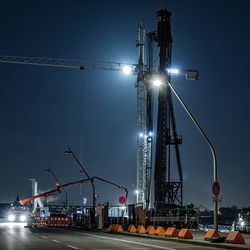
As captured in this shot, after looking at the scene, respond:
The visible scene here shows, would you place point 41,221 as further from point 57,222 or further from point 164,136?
point 164,136

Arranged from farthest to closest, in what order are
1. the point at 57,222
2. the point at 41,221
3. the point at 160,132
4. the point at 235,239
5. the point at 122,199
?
the point at 160,132 < the point at 57,222 < the point at 41,221 < the point at 122,199 < the point at 235,239

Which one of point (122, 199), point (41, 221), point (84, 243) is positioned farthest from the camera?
point (41, 221)

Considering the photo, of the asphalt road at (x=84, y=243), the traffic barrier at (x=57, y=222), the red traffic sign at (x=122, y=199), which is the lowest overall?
the traffic barrier at (x=57, y=222)

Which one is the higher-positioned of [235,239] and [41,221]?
[235,239]

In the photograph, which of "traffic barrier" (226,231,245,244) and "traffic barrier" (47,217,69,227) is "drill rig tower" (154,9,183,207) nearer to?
"traffic barrier" (47,217,69,227)

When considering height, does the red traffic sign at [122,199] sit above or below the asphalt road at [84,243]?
above

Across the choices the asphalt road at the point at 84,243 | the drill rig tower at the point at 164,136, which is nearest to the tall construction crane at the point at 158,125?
the drill rig tower at the point at 164,136

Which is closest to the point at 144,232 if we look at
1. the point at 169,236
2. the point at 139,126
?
the point at 169,236

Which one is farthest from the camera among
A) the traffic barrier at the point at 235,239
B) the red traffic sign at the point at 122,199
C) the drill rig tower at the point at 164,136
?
the drill rig tower at the point at 164,136

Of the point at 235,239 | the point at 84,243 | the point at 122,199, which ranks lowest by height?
the point at 84,243

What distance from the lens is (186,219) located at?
31.0 metres

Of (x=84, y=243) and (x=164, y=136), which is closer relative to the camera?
(x=84, y=243)

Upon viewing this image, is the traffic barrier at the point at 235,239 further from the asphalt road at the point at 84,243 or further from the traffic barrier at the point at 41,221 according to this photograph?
the traffic barrier at the point at 41,221

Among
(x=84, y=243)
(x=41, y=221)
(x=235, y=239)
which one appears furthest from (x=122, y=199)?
(x=41, y=221)
